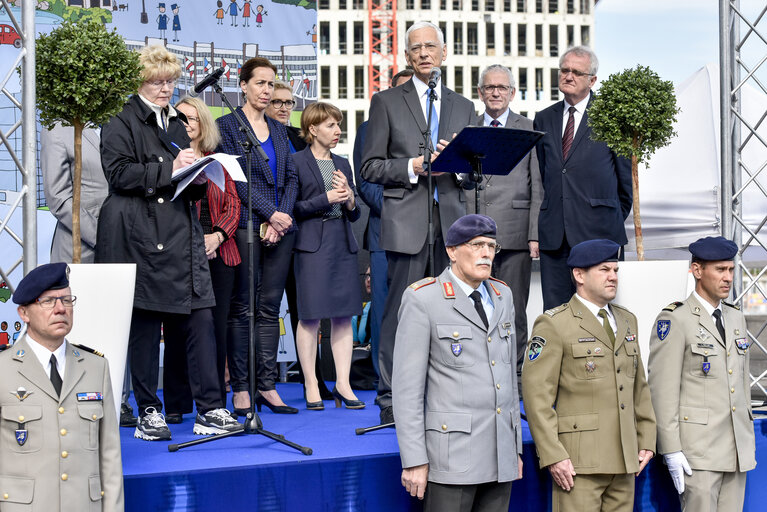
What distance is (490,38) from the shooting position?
57125mm

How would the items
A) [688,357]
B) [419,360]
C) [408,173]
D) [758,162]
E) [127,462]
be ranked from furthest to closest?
[758,162]
[408,173]
[688,357]
[127,462]
[419,360]

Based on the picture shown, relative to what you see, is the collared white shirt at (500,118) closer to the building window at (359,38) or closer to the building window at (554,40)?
the building window at (359,38)

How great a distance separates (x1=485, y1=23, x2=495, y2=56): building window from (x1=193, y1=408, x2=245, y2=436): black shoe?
179 ft

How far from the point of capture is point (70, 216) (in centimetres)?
504

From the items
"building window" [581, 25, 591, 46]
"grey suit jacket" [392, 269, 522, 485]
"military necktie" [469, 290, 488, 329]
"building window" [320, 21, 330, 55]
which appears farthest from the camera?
"building window" [581, 25, 591, 46]

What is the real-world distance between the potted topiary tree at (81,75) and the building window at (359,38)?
50.8 meters

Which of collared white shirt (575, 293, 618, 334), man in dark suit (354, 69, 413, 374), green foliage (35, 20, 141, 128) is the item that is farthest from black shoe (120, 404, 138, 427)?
collared white shirt (575, 293, 618, 334)

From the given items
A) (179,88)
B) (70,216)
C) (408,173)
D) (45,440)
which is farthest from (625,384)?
(179,88)

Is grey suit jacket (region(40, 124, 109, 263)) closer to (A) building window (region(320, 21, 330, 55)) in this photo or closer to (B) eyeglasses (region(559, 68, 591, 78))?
(B) eyeglasses (region(559, 68, 591, 78))

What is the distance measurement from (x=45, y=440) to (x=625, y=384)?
233cm

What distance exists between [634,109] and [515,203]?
3.10 ft

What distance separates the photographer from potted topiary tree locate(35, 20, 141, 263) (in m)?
3.94

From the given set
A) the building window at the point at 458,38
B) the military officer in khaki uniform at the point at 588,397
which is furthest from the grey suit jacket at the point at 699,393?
the building window at the point at 458,38

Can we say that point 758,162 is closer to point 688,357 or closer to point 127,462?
point 688,357
